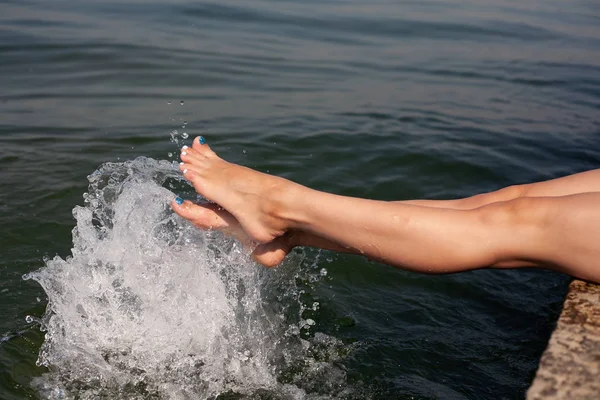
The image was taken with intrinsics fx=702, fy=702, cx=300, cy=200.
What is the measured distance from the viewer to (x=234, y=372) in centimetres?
321

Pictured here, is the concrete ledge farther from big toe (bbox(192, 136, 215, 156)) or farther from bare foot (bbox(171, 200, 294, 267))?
big toe (bbox(192, 136, 215, 156))

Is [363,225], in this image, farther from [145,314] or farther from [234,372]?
[145,314]

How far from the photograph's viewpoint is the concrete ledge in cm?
194

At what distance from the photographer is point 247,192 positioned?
10.3ft

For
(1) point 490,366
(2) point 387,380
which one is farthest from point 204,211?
(1) point 490,366

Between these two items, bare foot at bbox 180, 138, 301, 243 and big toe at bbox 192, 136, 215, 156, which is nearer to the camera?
bare foot at bbox 180, 138, 301, 243

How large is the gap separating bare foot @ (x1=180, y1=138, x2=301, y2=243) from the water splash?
0.40m

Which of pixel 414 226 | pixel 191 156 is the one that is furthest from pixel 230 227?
pixel 414 226

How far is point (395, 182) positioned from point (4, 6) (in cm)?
800

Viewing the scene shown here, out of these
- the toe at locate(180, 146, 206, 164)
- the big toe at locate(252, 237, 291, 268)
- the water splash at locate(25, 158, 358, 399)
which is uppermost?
the toe at locate(180, 146, 206, 164)

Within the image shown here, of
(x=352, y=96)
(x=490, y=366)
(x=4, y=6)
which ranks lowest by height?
(x=490, y=366)

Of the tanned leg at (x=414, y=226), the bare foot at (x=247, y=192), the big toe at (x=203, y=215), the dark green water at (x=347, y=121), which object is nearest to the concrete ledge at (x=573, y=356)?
the tanned leg at (x=414, y=226)

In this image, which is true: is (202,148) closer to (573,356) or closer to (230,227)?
(230,227)

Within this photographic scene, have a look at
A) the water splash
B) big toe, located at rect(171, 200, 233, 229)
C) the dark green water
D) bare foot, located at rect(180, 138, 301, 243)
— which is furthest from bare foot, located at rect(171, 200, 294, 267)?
the dark green water
